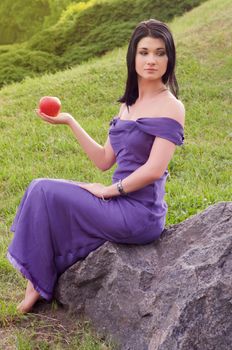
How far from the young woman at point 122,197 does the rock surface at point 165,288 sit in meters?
0.10

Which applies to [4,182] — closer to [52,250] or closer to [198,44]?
[52,250]

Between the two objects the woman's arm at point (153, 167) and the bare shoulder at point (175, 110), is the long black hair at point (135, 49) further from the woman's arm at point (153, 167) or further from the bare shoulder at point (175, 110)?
the woman's arm at point (153, 167)

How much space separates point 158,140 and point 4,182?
313cm

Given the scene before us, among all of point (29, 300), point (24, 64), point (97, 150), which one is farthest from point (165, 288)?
point (24, 64)

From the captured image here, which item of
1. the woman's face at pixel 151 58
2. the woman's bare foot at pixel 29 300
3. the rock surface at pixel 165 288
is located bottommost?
the woman's bare foot at pixel 29 300

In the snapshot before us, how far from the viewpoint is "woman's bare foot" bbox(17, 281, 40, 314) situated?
3361 mm

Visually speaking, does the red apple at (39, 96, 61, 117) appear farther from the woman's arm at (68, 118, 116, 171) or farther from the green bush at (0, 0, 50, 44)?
the green bush at (0, 0, 50, 44)

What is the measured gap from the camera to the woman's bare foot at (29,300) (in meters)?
3.36

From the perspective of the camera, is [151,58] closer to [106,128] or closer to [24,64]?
[106,128]

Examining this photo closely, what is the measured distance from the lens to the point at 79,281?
327 cm

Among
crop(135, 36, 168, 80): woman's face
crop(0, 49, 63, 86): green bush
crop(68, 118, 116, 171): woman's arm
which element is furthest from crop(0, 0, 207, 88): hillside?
crop(135, 36, 168, 80): woman's face

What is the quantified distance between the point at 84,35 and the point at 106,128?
7896 millimetres

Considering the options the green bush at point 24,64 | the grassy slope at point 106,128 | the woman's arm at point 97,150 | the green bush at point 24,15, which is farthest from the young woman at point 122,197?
the green bush at point 24,15

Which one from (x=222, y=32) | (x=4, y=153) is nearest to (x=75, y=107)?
(x=4, y=153)
